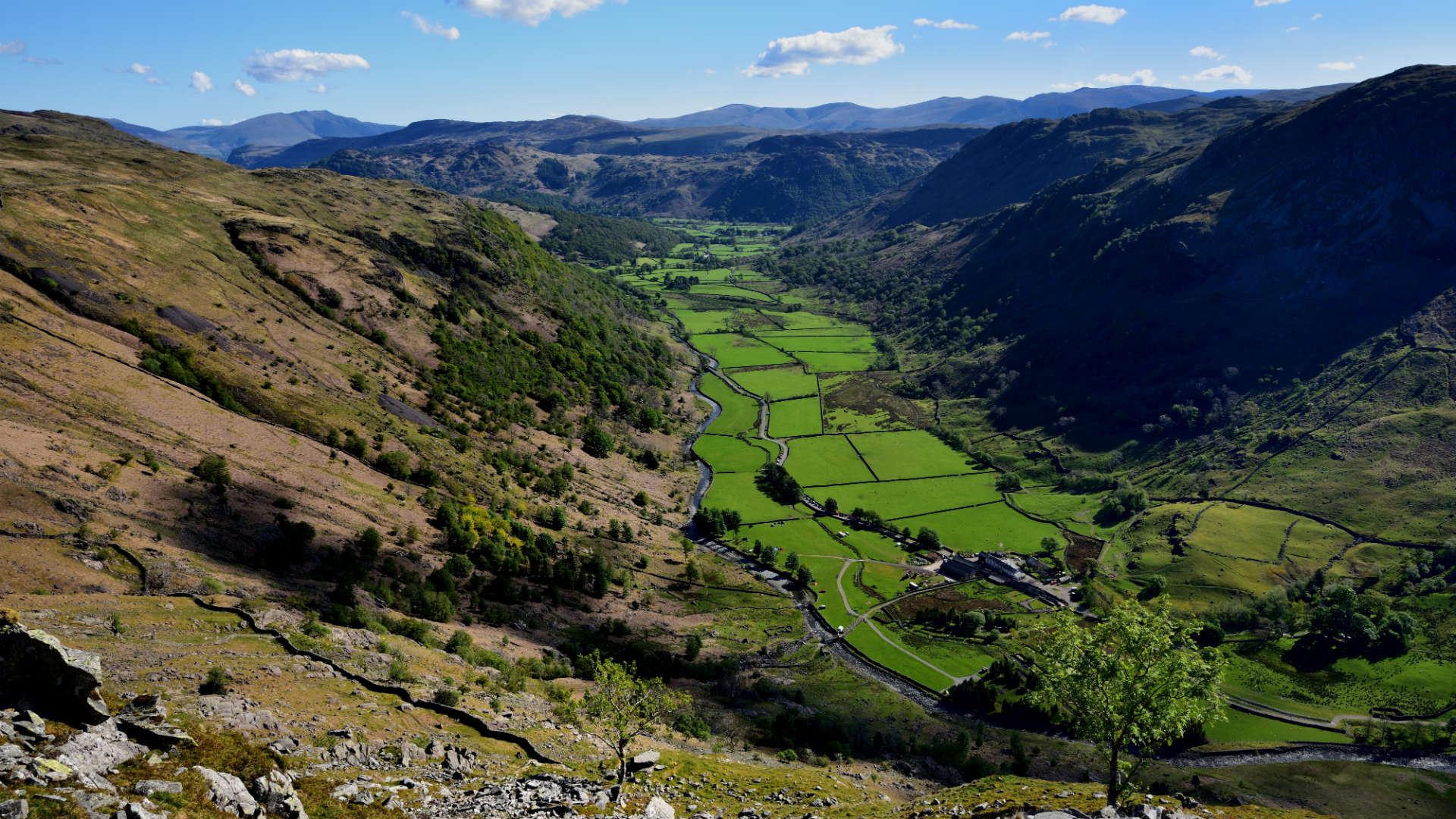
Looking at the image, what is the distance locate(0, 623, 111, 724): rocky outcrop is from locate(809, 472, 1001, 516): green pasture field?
441 ft

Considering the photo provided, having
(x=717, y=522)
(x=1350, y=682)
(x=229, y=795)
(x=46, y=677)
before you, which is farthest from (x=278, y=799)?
(x=1350, y=682)

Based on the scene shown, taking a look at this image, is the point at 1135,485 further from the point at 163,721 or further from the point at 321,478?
the point at 163,721

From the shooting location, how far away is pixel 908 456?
603 ft

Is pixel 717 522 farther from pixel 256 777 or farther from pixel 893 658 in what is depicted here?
pixel 256 777

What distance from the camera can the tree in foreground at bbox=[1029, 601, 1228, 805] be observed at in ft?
141

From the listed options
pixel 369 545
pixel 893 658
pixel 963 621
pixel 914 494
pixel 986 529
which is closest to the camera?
pixel 369 545

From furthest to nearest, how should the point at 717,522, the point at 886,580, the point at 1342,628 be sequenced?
the point at 717,522
the point at 886,580
the point at 1342,628

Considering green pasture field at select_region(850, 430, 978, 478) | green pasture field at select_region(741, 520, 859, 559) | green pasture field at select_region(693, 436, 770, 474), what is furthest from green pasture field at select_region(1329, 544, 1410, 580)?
green pasture field at select_region(693, 436, 770, 474)

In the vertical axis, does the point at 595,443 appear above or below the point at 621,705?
below

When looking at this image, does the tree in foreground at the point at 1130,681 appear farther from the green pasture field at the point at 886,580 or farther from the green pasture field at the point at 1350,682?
the green pasture field at the point at 886,580

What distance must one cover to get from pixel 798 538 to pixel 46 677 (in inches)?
4773

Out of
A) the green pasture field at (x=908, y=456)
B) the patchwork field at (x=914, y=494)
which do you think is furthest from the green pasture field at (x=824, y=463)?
the patchwork field at (x=914, y=494)

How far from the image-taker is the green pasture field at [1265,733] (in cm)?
9144

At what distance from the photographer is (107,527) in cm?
6350
